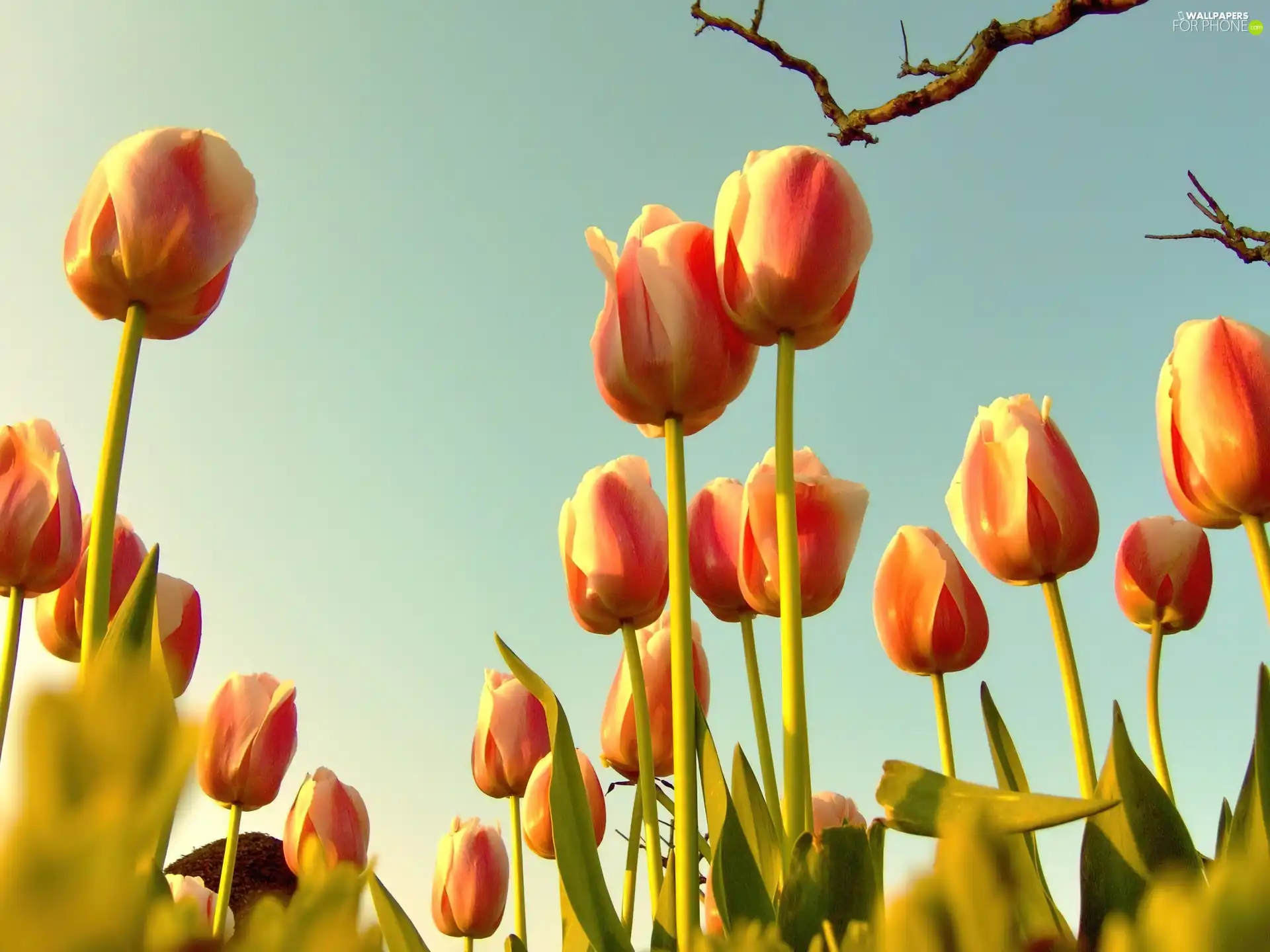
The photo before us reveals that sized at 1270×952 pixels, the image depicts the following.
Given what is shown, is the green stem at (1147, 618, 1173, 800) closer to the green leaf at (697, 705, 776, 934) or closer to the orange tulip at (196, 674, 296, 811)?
the green leaf at (697, 705, 776, 934)

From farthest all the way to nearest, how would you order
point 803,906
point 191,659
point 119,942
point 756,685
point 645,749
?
1. point 191,659
2. point 756,685
3. point 645,749
4. point 803,906
5. point 119,942

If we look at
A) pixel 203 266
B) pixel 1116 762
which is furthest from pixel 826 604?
pixel 203 266

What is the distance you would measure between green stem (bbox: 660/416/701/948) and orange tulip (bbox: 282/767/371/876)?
3.77ft

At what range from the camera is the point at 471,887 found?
229cm

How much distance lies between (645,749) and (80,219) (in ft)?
3.20

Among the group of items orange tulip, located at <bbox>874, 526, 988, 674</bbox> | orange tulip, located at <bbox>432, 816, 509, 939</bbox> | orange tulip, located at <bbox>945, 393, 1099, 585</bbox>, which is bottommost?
orange tulip, located at <bbox>432, 816, 509, 939</bbox>

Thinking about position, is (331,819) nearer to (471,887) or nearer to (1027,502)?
(471,887)

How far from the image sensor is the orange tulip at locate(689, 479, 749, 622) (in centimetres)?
136

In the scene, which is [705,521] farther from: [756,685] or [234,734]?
[234,734]

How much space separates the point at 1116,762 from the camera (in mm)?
697

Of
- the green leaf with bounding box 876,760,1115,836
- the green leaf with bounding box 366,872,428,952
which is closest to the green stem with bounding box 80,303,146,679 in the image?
the green leaf with bounding box 366,872,428,952

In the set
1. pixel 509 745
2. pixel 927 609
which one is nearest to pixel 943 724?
pixel 927 609

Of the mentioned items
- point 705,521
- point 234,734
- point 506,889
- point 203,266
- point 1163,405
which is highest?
point 203,266

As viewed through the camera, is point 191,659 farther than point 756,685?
Yes
